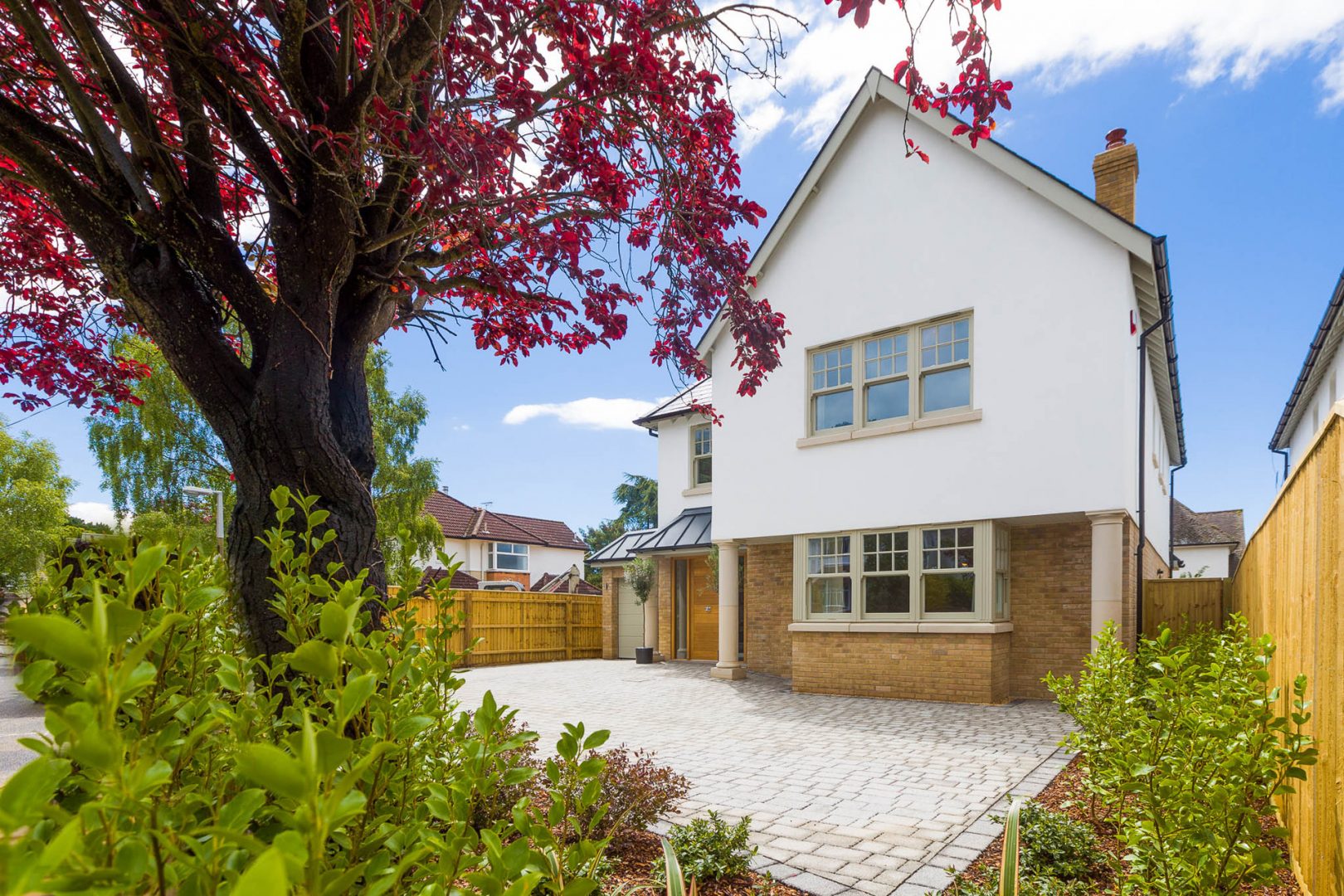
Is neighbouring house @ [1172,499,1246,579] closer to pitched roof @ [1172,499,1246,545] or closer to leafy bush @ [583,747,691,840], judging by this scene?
pitched roof @ [1172,499,1246,545]

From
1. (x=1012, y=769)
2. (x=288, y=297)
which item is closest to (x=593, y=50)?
(x=288, y=297)

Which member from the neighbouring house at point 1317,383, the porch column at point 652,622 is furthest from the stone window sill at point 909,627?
the porch column at point 652,622

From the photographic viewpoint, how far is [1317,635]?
291 cm

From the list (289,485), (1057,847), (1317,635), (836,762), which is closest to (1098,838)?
(1057,847)

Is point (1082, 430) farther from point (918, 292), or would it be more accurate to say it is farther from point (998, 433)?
point (918, 292)

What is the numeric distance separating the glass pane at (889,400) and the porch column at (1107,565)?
282 cm

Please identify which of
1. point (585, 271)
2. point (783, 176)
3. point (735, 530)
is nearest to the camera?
point (585, 271)

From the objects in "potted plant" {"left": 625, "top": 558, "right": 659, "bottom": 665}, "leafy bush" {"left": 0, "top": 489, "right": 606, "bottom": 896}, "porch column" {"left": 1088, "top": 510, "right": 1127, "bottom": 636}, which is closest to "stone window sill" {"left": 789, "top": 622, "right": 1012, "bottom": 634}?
"porch column" {"left": 1088, "top": 510, "right": 1127, "bottom": 636}

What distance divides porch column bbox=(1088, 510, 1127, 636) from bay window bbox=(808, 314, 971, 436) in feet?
7.44

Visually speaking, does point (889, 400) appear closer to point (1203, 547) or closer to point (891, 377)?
point (891, 377)

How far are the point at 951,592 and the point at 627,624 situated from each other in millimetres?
10124

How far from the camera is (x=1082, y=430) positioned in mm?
9320

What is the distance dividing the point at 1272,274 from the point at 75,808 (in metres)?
30.4

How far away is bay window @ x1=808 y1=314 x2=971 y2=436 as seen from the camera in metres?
10.5
